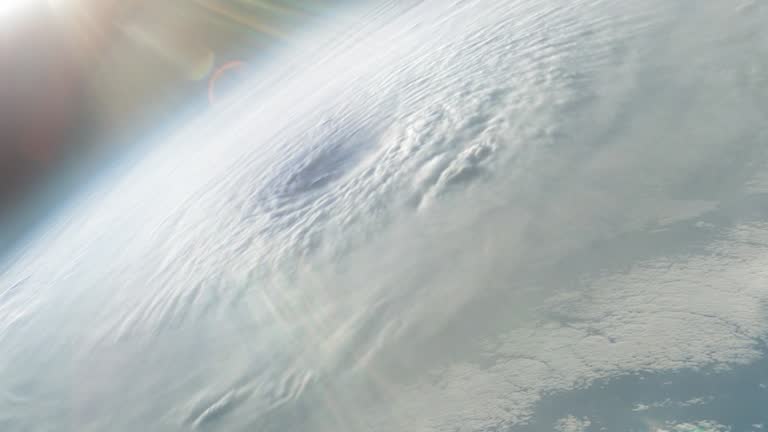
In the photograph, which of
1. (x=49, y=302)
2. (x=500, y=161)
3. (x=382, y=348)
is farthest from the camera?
(x=49, y=302)

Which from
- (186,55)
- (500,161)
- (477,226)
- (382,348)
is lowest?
(382,348)

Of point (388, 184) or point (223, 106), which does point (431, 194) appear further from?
point (223, 106)

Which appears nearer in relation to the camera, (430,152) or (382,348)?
(382,348)

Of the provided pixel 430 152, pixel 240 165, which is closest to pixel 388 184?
pixel 430 152

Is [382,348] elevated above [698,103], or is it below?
below

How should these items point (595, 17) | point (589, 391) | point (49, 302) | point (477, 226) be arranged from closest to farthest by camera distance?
point (589, 391) → point (477, 226) → point (595, 17) → point (49, 302)

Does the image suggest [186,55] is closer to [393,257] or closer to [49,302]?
[49,302]
